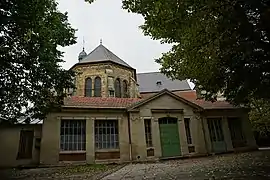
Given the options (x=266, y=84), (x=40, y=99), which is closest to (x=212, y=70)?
(x=266, y=84)

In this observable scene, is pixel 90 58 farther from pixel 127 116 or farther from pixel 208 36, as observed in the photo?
pixel 208 36

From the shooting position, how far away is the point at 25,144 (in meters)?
16.6

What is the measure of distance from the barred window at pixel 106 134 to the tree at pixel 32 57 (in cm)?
442

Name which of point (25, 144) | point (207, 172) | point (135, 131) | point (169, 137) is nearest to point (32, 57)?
point (207, 172)

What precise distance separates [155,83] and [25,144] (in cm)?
3008

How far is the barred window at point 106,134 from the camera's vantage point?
55.4 feet

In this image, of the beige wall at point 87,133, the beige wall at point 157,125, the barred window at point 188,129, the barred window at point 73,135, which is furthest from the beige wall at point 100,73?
the barred window at point 188,129

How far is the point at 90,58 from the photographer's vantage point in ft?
100

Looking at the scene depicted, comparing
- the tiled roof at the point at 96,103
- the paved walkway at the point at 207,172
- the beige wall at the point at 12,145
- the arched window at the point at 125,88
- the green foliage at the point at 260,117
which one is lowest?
the paved walkway at the point at 207,172

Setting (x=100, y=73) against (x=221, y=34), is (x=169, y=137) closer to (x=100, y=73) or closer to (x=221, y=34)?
(x=221, y=34)

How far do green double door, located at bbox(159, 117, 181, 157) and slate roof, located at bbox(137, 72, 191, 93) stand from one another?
2418cm

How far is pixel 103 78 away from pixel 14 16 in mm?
20653

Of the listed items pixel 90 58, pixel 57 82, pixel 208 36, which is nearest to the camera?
pixel 208 36

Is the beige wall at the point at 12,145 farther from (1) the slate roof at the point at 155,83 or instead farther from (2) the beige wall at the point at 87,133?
(1) the slate roof at the point at 155,83
